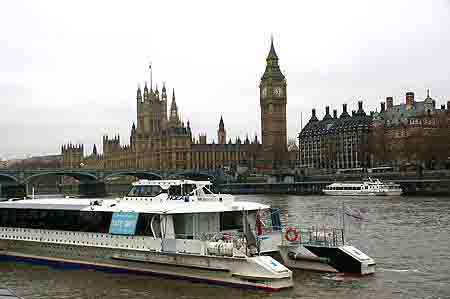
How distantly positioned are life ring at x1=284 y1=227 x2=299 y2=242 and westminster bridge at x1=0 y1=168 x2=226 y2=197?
210 ft

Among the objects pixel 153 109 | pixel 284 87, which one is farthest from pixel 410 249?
pixel 153 109

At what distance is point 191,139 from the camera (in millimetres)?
144375

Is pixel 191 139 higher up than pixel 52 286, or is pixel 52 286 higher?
pixel 191 139

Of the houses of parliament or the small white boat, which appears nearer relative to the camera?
the small white boat

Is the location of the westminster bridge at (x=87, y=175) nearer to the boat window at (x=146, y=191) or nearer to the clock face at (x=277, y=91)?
the clock face at (x=277, y=91)

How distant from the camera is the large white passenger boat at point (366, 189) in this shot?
69731mm

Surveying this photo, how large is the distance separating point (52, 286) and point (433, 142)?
229 ft

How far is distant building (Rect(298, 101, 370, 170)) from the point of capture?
119250mm

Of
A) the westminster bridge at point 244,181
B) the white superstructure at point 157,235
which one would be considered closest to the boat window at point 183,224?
the white superstructure at point 157,235

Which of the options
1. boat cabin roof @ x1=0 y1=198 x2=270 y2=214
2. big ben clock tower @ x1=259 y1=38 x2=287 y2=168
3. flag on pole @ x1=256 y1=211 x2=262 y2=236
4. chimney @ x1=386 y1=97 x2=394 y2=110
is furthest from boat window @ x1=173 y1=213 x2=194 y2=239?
big ben clock tower @ x1=259 y1=38 x2=287 y2=168

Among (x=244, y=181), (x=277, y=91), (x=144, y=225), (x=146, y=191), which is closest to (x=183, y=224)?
(x=144, y=225)

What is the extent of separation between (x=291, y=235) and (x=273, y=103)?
4875 inches

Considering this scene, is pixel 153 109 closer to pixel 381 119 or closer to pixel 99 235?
pixel 381 119

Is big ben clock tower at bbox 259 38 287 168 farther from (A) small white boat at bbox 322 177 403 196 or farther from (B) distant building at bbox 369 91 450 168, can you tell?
(A) small white boat at bbox 322 177 403 196
